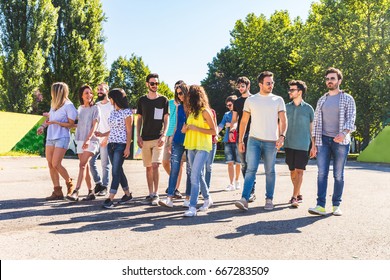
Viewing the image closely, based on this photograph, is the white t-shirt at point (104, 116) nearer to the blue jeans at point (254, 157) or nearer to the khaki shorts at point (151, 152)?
the khaki shorts at point (151, 152)

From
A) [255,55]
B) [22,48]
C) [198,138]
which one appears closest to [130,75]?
[255,55]

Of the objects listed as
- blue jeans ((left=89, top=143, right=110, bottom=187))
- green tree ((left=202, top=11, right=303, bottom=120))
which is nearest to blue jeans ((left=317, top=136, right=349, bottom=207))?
blue jeans ((left=89, top=143, right=110, bottom=187))

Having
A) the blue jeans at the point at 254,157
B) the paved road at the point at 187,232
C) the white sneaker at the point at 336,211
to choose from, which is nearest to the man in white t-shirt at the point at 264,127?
the blue jeans at the point at 254,157

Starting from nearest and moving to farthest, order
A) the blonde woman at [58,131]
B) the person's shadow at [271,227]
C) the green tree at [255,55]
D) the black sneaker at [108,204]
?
the person's shadow at [271,227] → the black sneaker at [108,204] → the blonde woman at [58,131] → the green tree at [255,55]

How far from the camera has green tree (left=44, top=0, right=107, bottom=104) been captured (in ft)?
119

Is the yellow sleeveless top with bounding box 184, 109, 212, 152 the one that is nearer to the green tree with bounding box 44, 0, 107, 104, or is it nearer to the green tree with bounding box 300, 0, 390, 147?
the green tree with bounding box 300, 0, 390, 147

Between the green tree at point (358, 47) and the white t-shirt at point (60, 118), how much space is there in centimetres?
2665

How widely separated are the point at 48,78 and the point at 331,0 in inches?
963

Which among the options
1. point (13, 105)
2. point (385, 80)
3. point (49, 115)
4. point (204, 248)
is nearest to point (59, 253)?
point (204, 248)

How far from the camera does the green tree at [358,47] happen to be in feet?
101

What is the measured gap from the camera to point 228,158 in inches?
360
